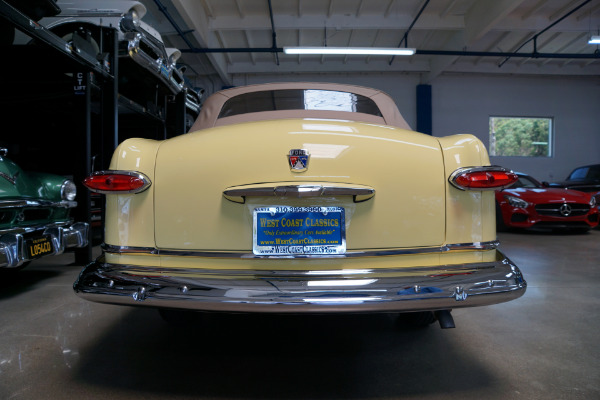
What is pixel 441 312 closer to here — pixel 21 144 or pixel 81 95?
pixel 81 95

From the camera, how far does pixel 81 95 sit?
3.64 m

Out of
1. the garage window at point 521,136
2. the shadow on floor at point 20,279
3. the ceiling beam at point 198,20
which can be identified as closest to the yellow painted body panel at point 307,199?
the shadow on floor at point 20,279

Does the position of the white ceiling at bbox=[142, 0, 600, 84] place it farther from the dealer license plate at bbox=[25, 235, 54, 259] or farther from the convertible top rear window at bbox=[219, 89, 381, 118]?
the convertible top rear window at bbox=[219, 89, 381, 118]

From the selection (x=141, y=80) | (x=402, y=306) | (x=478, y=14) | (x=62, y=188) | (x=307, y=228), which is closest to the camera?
(x=402, y=306)

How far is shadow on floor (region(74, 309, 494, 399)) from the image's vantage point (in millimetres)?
1497

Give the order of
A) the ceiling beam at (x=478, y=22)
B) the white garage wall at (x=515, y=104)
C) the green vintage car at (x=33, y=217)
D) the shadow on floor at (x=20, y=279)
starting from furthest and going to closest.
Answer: the white garage wall at (x=515, y=104)
the ceiling beam at (x=478, y=22)
the shadow on floor at (x=20, y=279)
the green vintage car at (x=33, y=217)

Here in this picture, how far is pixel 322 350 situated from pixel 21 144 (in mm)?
5405

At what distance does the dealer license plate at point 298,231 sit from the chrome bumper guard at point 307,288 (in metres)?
0.09

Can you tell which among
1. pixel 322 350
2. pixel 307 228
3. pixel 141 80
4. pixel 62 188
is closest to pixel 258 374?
pixel 322 350

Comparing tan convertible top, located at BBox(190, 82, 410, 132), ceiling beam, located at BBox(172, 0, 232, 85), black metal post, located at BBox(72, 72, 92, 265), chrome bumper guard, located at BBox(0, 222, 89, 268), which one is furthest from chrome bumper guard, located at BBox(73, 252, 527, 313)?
ceiling beam, located at BBox(172, 0, 232, 85)

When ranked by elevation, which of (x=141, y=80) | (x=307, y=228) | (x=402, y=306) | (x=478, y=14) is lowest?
(x=402, y=306)

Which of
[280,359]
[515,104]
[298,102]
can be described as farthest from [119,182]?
[515,104]

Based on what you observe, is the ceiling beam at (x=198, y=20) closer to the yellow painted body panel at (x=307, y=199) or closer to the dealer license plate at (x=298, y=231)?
the yellow painted body panel at (x=307, y=199)

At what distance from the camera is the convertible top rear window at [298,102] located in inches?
95.2
